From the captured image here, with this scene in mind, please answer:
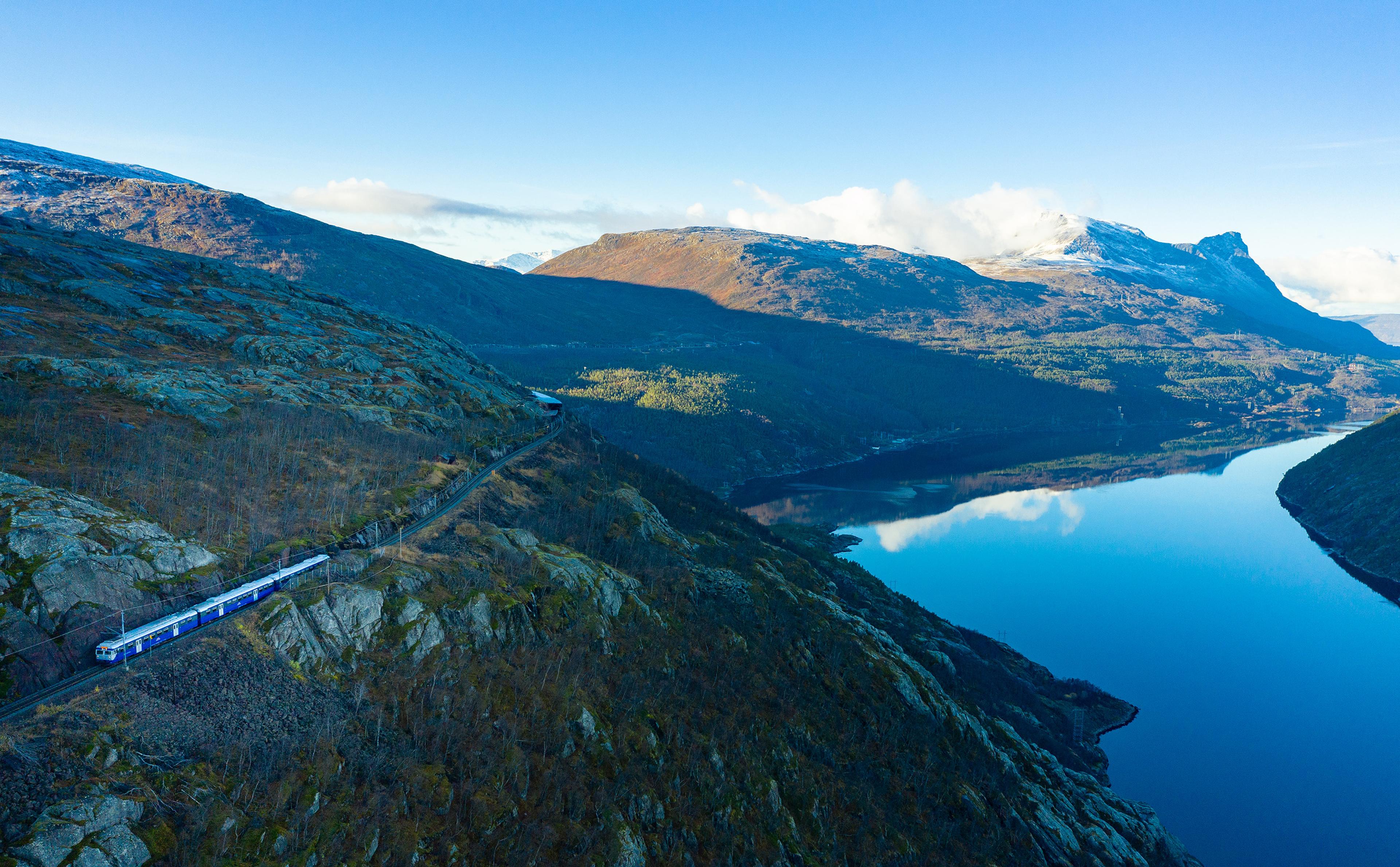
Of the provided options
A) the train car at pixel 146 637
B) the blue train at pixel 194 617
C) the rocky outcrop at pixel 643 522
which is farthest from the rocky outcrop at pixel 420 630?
the rocky outcrop at pixel 643 522

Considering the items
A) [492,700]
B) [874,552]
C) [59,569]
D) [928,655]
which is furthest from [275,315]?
[874,552]

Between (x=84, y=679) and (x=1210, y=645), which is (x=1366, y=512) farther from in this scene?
(x=84, y=679)

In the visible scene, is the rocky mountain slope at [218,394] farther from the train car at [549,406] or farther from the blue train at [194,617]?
the blue train at [194,617]

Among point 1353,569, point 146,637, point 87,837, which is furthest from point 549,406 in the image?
point 1353,569

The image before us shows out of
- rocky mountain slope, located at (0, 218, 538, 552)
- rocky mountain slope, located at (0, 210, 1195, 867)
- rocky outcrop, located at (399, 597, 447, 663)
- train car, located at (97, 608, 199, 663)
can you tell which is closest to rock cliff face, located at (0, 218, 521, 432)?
rocky mountain slope, located at (0, 218, 538, 552)

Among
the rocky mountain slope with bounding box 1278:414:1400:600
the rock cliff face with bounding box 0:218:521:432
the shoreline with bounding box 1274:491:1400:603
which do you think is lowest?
the shoreline with bounding box 1274:491:1400:603

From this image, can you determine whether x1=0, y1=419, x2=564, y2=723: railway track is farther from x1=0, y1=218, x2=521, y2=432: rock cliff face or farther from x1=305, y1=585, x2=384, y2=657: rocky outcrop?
x1=0, y1=218, x2=521, y2=432: rock cliff face
